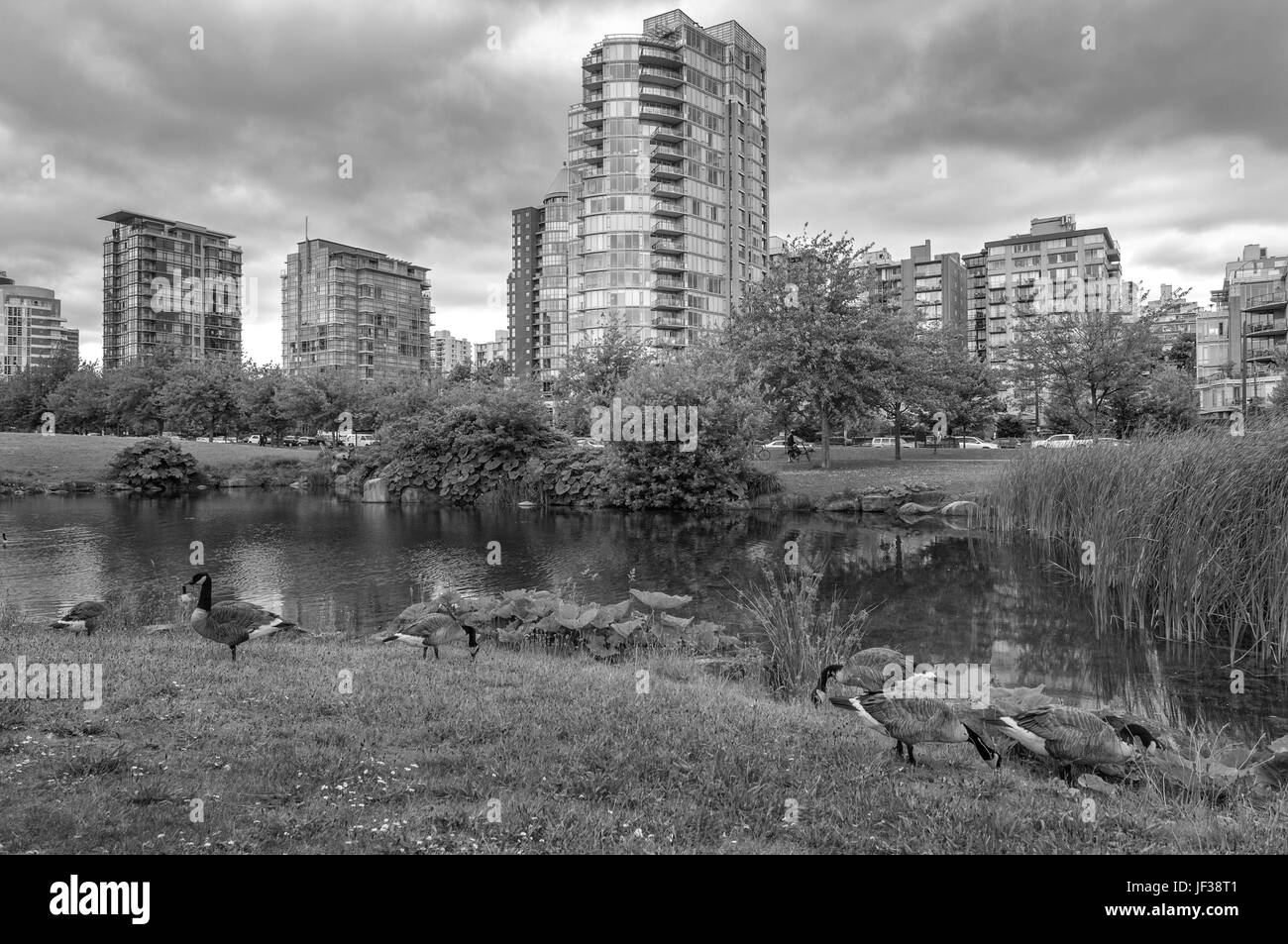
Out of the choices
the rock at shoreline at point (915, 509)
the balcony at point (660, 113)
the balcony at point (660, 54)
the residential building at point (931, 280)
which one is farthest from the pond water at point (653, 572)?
the residential building at point (931, 280)

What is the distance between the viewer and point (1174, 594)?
13.2 meters

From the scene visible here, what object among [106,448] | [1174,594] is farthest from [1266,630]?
[106,448]

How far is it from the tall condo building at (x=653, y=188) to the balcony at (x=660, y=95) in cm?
13

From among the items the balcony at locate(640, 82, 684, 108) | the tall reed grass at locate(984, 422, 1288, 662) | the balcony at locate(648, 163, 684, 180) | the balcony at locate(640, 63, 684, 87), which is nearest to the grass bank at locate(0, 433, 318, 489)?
the tall reed grass at locate(984, 422, 1288, 662)

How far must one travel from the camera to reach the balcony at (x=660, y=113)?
106m

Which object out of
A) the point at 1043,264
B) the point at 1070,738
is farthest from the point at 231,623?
the point at 1043,264

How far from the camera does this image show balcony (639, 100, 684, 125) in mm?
105750

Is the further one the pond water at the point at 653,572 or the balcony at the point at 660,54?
the balcony at the point at 660,54

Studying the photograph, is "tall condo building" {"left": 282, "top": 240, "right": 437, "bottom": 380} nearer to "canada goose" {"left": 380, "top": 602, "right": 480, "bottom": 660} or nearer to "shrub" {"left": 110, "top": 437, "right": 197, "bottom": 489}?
"shrub" {"left": 110, "top": 437, "right": 197, "bottom": 489}

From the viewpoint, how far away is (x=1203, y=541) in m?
12.5

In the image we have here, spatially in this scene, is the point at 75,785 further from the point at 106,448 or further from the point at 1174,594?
the point at 106,448

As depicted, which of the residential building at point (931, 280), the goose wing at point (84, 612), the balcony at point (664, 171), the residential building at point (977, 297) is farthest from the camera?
the residential building at point (977, 297)

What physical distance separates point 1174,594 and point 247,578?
1944 centimetres

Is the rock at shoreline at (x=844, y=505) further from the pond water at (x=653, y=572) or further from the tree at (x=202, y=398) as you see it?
the tree at (x=202, y=398)
